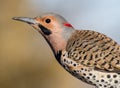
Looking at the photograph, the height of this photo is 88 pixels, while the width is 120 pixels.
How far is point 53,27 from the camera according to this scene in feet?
24.4

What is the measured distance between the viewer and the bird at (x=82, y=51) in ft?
23.3

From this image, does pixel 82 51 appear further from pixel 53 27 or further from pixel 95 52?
pixel 53 27

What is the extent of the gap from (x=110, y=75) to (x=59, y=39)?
0.77 m

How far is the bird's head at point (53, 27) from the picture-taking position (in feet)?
24.2

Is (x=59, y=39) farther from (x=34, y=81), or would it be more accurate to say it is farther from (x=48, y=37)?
(x=34, y=81)

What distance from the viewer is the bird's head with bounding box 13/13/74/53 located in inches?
290

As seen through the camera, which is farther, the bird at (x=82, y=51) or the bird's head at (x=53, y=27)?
the bird's head at (x=53, y=27)

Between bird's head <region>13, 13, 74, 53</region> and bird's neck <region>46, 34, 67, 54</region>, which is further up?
bird's head <region>13, 13, 74, 53</region>

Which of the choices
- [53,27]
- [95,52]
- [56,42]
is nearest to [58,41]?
[56,42]

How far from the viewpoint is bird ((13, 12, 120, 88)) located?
7.09m

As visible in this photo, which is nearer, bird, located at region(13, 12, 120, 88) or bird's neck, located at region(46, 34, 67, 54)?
bird, located at region(13, 12, 120, 88)

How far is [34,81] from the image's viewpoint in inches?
733

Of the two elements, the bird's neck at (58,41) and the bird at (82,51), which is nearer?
the bird at (82,51)

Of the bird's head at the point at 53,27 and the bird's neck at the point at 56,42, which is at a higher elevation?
the bird's head at the point at 53,27
